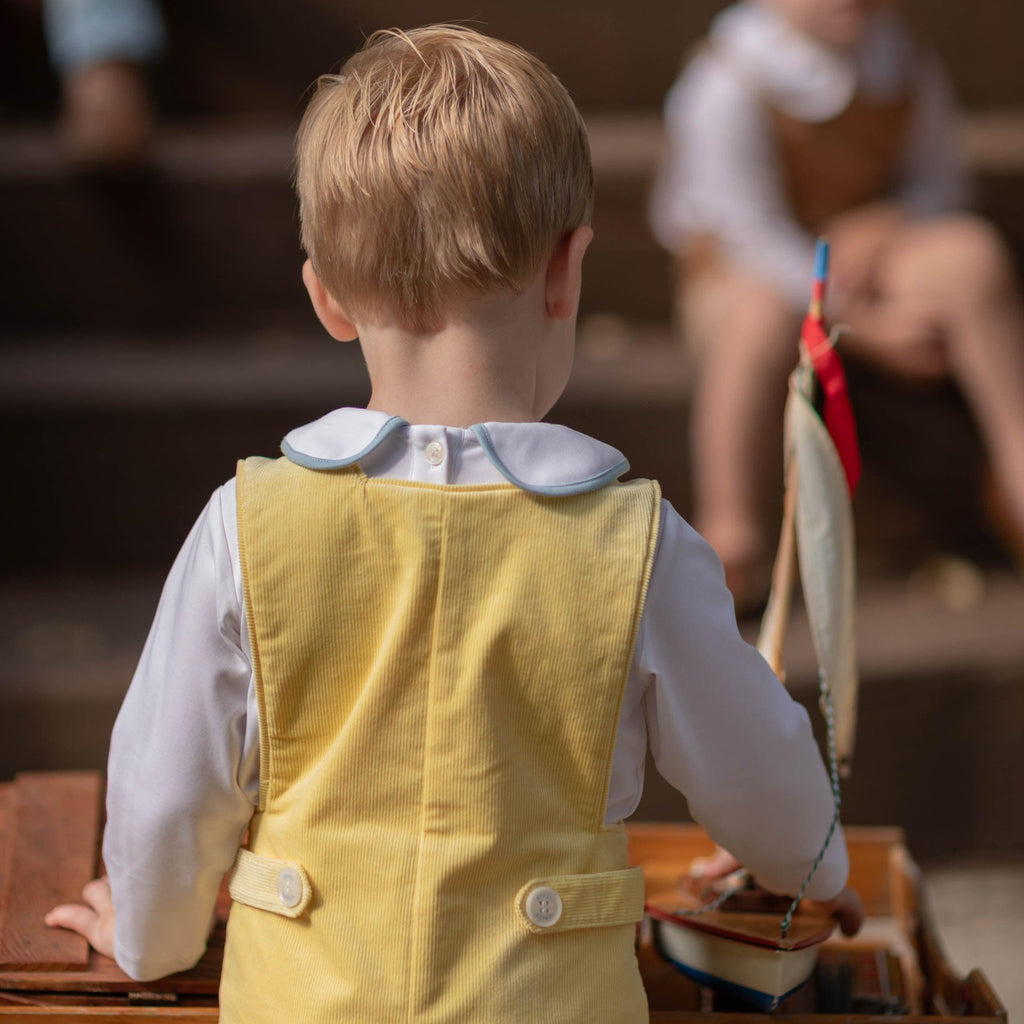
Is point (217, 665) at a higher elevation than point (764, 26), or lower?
lower

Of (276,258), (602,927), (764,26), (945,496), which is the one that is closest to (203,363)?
(276,258)

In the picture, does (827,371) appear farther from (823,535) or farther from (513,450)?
(513,450)

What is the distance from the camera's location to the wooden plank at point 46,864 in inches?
36.2

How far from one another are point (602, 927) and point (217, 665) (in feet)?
0.85

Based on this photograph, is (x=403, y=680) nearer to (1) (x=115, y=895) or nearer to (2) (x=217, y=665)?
(2) (x=217, y=665)

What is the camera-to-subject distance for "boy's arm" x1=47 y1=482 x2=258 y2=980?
738mm

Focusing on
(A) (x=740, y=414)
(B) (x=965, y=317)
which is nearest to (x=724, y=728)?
(A) (x=740, y=414)

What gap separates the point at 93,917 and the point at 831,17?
1719mm

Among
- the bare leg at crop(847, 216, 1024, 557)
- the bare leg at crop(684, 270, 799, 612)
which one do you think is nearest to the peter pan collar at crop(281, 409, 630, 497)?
the bare leg at crop(684, 270, 799, 612)

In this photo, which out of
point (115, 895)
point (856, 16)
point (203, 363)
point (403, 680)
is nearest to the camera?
point (403, 680)

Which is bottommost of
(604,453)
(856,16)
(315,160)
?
(604,453)

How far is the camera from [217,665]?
75 cm

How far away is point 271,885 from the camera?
755mm

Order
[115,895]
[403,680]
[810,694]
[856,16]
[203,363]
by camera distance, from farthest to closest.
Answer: [203,363], [856,16], [810,694], [115,895], [403,680]
